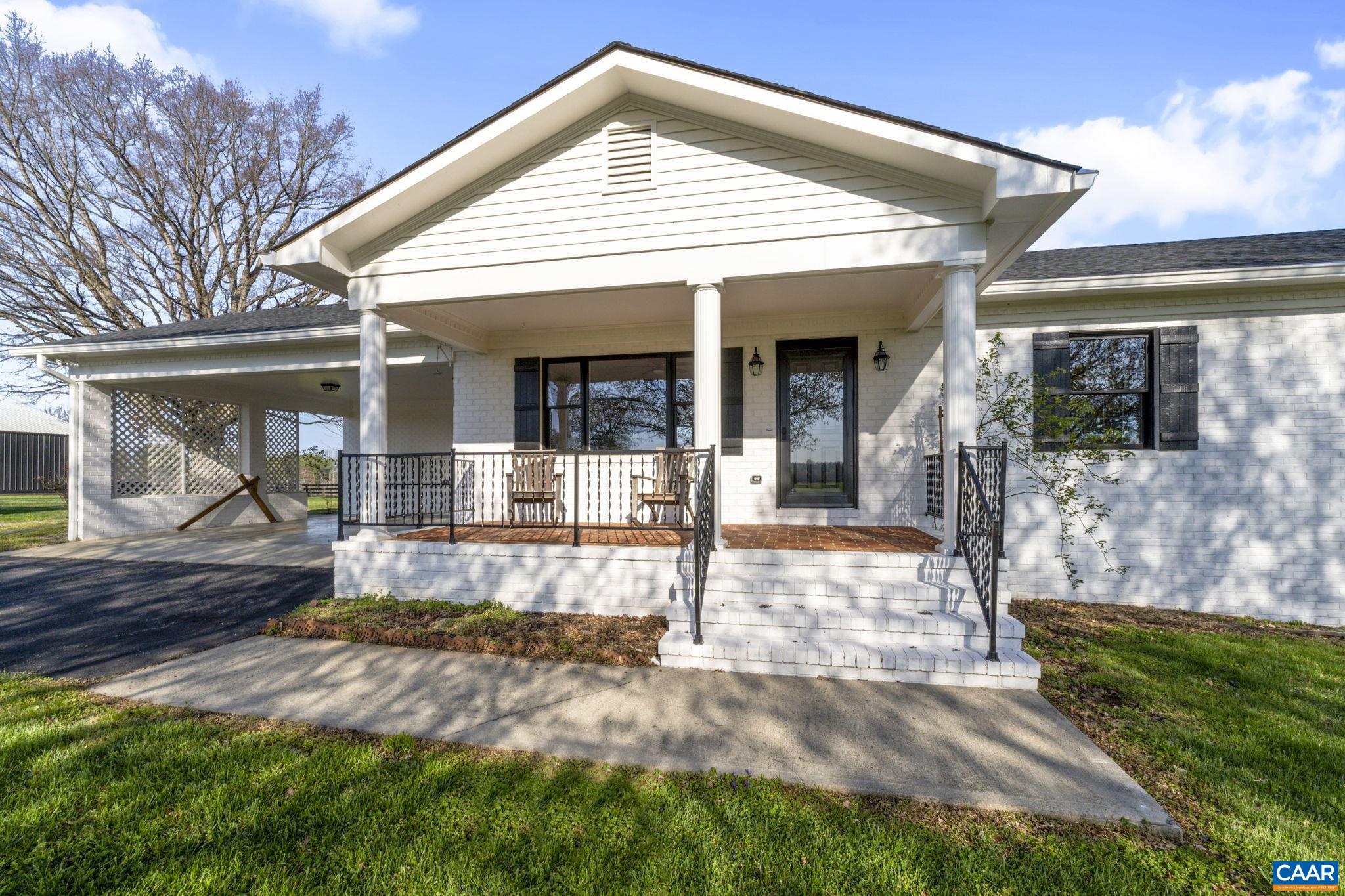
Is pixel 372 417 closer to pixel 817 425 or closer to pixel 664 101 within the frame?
pixel 664 101

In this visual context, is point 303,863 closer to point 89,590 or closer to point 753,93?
point 753,93

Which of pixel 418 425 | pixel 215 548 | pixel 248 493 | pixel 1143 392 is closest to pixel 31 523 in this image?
pixel 248 493

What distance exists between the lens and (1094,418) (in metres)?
6.20

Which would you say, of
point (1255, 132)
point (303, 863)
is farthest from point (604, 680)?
point (1255, 132)

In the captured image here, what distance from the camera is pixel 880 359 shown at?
6613 millimetres

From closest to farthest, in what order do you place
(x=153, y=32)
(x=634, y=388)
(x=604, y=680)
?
(x=604, y=680) → (x=634, y=388) → (x=153, y=32)

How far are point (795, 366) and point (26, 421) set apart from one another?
3579 centimetres

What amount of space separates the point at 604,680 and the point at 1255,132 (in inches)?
703

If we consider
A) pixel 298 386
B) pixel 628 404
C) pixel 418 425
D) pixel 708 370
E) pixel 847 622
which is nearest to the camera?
pixel 847 622

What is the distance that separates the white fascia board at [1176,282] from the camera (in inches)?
214

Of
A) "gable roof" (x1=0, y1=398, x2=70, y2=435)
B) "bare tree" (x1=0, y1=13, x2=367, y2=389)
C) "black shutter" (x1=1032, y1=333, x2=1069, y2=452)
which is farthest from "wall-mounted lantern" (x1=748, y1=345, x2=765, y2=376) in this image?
"gable roof" (x1=0, y1=398, x2=70, y2=435)

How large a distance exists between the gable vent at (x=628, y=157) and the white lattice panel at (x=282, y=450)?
11.7 meters

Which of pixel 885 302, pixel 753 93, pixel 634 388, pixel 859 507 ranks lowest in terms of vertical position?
pixel 859 507

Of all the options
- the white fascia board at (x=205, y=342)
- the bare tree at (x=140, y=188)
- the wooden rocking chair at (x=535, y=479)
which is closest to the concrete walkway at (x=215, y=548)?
the wooden rocking chair at (x=535, y=479)
